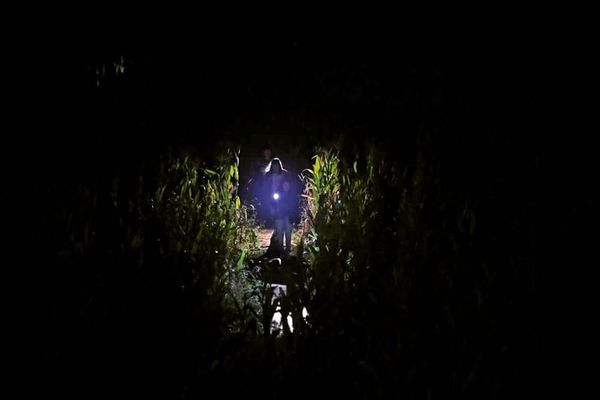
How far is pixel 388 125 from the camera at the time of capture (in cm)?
479

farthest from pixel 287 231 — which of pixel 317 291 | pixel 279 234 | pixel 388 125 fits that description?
pixel 317 291

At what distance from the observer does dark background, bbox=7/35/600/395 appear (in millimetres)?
3250

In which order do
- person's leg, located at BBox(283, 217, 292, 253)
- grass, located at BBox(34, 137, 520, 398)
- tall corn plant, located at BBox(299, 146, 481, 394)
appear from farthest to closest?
person's leg, located at BBox(283, 217, 292, 253) → tall corn plant, located at BBox(299, 146, 481, 394) → grass, located at BBox(34, 137, 520, 398)

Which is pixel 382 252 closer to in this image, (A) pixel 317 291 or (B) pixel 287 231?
(A) pixel 317 291

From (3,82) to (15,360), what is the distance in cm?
272

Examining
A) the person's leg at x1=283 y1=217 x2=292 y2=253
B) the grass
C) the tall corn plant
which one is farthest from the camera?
the person's leg at x1=283 y1=217 x2=292 y2=253

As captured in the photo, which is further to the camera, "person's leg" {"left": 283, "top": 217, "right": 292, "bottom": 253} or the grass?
"person's leg" {"left": 283, "top": 217, "right": 292, "bottom": 253}

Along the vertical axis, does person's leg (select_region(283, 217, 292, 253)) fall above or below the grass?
above

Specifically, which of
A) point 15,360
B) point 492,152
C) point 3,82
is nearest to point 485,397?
→ point 492,152

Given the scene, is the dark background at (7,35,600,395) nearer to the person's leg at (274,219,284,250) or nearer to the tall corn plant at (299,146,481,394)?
the tall corn plant at (299,146,481,394)

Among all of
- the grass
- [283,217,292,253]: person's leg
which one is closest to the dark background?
the grass

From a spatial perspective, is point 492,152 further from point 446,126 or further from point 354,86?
point 354,86

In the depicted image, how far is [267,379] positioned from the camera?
134 inches

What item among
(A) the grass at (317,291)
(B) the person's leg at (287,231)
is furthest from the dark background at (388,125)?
(B) the person's leg at (287,231)
